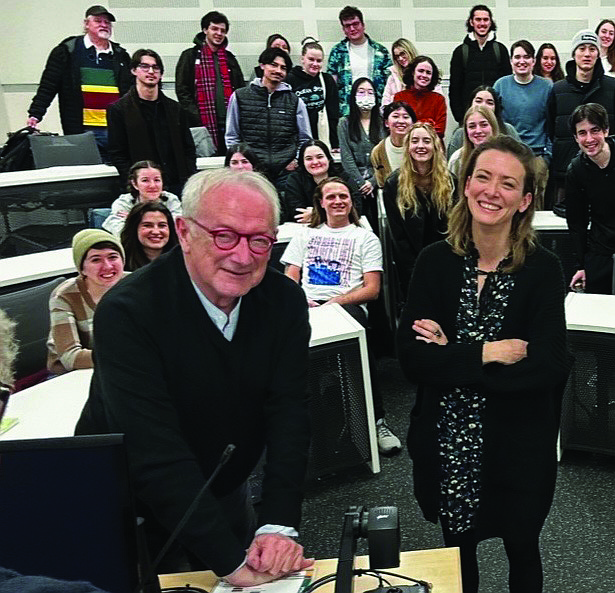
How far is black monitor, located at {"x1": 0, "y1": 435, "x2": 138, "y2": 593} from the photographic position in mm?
955

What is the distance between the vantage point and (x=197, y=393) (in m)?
1.32

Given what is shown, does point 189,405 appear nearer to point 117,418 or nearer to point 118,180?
point 117,418

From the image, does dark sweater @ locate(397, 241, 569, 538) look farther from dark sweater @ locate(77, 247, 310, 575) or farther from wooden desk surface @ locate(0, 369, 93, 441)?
wooden desk surface @ locate(0, 369, 93, 441)

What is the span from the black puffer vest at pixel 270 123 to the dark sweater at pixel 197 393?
11.2 feet

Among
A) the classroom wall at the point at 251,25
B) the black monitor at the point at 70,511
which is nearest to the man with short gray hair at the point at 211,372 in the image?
the black monitor at the point at 70,511

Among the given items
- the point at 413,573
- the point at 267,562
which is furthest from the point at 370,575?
the point at 267,562

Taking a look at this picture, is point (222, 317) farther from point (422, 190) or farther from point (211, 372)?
point (422, 190)

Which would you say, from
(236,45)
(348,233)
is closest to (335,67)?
(236,45)

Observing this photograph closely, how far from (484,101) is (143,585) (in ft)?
12.9

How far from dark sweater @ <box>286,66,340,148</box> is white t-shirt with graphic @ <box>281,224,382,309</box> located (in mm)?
2056

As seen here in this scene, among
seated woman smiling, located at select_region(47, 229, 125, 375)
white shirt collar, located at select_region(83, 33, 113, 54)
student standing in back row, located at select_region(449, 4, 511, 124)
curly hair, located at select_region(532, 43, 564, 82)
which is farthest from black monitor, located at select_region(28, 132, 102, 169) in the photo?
curly hair, located at select_region(532, 43, 564, 82)

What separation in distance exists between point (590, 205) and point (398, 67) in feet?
8.69

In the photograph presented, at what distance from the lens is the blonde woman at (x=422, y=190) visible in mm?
3652

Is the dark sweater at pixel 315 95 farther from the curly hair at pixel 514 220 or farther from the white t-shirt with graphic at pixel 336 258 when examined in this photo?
the curly hair at pixel 514 220
